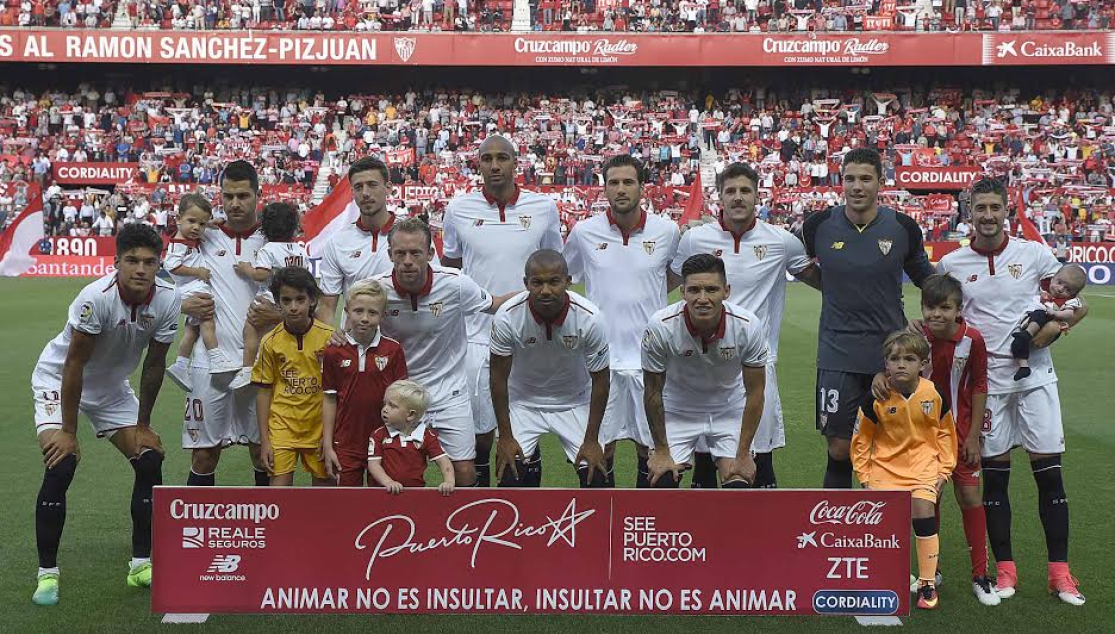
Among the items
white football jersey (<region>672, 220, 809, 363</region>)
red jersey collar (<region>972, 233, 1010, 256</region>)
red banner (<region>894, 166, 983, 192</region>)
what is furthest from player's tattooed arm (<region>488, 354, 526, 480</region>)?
red banner (<region>894, 166, 983, 192</region>)

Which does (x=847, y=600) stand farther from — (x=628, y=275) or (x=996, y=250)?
(x=628, y=275)

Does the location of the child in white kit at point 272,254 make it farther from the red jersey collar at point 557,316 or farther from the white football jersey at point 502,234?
the red jersey collar at point 557,316

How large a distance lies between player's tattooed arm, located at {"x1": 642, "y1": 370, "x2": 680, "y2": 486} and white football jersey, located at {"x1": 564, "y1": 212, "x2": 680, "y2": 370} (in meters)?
0.76

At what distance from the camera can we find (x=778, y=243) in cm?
619

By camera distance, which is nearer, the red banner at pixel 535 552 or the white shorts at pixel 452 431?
the red banner at pixel 535 552

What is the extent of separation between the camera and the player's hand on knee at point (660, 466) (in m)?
5.56

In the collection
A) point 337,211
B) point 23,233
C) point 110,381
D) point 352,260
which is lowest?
point 110,381

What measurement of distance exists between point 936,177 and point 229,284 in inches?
1288

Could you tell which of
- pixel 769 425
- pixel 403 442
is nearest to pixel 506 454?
pixel 403 442

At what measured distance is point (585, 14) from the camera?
1575 inches

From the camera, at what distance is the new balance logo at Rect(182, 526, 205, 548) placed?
15.5 ft

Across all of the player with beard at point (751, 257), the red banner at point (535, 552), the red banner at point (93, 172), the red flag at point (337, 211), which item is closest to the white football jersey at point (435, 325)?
the red banner at point (535, 552)

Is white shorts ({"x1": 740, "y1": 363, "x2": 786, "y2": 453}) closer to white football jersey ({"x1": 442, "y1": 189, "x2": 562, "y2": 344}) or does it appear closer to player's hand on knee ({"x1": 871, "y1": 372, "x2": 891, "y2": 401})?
player's hand on knee ({"x1": 871, "y1": 372, "x2": 891, "y2": 401})

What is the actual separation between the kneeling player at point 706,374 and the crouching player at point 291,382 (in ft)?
5.55
